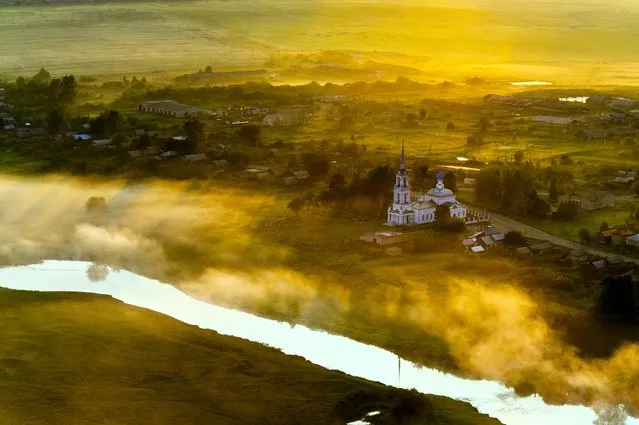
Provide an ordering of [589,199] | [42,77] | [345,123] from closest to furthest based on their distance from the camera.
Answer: [589,199] < [345,123] < [42,77]

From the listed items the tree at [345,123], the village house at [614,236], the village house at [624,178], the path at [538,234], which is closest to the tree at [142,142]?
the tree at [345,123]

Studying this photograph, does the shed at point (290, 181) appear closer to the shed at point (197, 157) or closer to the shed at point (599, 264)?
the shed at point (197, 157)

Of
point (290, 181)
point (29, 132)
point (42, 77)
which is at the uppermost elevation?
point (42, 77)

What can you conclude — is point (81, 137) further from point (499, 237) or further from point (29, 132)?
point (499, 237)

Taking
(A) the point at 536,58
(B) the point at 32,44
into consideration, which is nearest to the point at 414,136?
(A) the point at 536,58

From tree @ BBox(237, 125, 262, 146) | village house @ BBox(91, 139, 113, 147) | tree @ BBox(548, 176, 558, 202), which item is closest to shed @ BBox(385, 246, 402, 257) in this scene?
tree @ BBox(548, 176, 558, 202)

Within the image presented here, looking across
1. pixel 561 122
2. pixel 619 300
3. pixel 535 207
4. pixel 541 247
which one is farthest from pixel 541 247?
pixel 561 122
